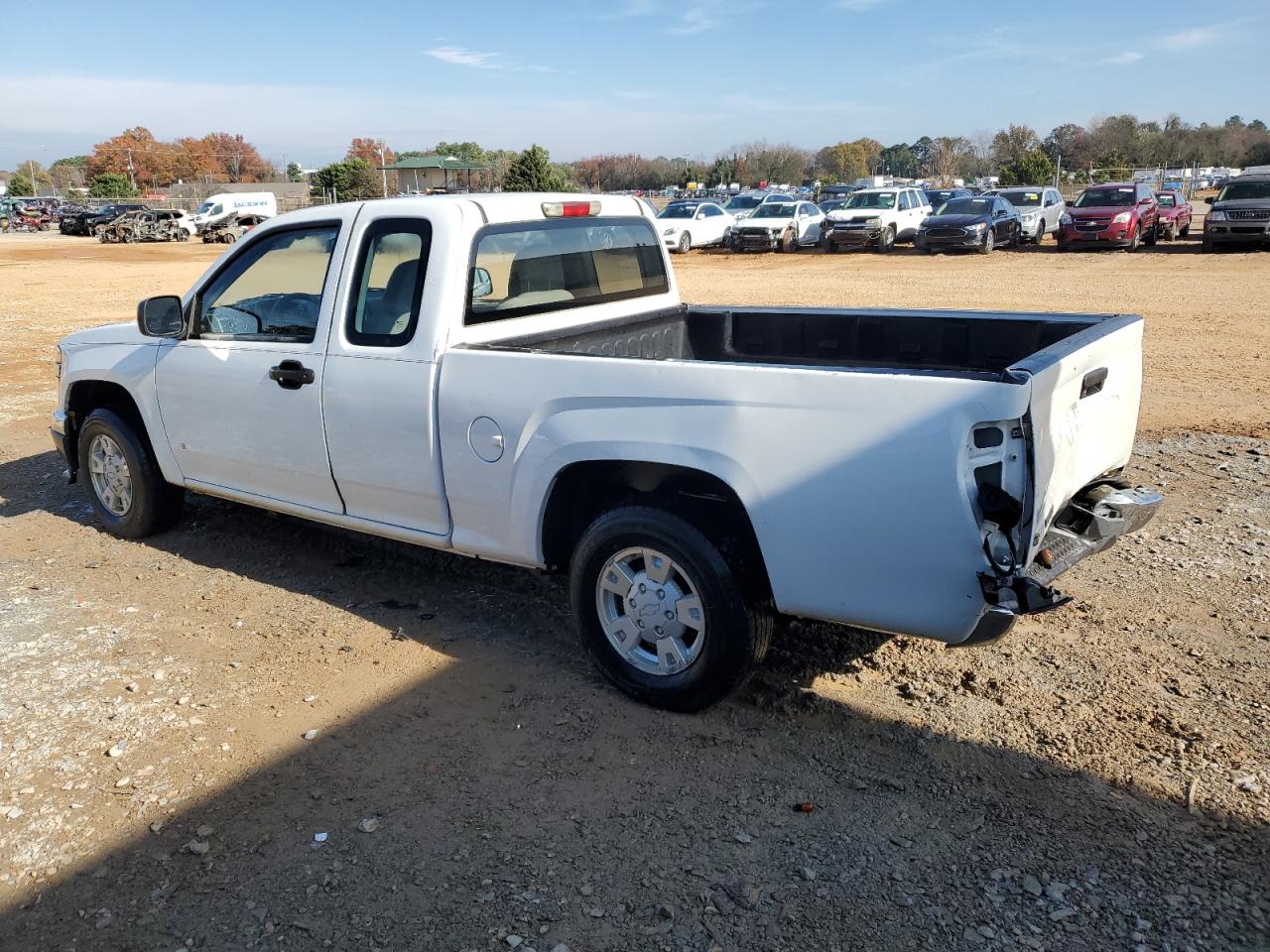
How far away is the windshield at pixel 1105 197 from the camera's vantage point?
2731cm

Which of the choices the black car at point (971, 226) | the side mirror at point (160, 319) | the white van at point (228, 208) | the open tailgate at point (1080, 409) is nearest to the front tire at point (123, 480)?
the side mirror at point (160, 319)

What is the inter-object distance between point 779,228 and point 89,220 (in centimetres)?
3846

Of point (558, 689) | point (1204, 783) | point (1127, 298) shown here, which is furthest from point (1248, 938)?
point (1127, 298)

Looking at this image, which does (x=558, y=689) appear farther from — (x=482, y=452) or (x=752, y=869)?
(x=752, y=869)

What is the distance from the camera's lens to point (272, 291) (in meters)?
5.32

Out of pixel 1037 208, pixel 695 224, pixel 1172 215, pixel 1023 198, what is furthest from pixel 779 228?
pixel 1172 215

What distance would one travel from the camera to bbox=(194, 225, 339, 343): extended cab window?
16.4 ft

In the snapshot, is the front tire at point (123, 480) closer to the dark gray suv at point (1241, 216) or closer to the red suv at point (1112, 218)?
the dark gray suv at point (1241, 216)

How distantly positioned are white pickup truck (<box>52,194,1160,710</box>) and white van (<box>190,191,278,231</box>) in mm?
44549

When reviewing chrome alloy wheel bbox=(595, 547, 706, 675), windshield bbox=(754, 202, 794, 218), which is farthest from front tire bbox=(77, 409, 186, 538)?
windshield bbox=(754, 202, 794, 218)

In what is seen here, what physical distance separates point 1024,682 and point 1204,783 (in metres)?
0.85

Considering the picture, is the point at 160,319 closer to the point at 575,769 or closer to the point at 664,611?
the point at 664,611

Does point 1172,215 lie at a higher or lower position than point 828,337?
higher

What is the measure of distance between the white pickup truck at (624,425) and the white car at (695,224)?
27.4 meters
